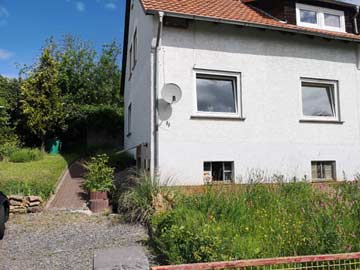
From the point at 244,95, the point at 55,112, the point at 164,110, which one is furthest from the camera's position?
the point at 55,112

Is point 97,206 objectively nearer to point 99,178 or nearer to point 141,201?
point 99,178

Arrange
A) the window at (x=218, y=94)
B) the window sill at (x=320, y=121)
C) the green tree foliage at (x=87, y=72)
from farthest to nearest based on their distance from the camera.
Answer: the green tree foliage at (x=87, y=72) → the window sill at (x=320, y=121) → the window at (x=218, y=94)

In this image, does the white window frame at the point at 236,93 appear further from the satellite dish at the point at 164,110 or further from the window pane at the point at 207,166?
the window pane at the point at 207,166

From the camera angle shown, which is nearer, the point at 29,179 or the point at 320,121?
the point at 29,179

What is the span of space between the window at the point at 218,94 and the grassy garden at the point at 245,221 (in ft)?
7.82

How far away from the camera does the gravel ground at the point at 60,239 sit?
4551 millimetres

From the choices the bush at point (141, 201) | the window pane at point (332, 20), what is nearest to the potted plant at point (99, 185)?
the bush at point (141, 201)

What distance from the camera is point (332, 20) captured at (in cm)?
1055

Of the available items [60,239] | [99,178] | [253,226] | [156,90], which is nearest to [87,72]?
[99,178]

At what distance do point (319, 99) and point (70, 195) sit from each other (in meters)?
7.98

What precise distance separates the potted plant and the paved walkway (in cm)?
51

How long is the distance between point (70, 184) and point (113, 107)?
11.7m

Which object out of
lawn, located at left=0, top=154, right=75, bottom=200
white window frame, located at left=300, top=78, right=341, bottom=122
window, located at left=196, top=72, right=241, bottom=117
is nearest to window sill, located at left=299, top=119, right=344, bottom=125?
white window frame, located at left=300, top=78, right=341, bottom=122

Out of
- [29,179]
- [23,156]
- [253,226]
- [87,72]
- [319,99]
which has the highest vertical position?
[87,72]
